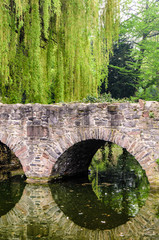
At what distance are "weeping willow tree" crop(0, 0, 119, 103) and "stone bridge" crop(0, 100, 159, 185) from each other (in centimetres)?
73

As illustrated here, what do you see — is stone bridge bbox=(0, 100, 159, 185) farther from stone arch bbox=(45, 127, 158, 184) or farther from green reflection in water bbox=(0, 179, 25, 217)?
green reflection in water bbox=(0, 179, 25, 217)

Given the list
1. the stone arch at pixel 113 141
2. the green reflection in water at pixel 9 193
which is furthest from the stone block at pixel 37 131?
the green reflection in water at pixel 9 193

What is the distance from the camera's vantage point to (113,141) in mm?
6777

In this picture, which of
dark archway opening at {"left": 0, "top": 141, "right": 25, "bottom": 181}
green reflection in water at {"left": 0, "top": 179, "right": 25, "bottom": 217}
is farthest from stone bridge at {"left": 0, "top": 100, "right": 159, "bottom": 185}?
dark archway opening at {"left": 0, "top": 141, "right": 25, "bottom": 181}

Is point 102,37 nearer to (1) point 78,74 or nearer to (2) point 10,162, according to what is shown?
(1) point 78,74

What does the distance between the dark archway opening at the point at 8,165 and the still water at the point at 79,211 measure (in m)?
1.32

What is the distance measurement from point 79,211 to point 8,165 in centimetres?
486

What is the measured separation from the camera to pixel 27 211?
18.1 ft

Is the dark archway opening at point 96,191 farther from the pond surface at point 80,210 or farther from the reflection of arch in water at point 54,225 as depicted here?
the reflection of arch in water at point 54,225

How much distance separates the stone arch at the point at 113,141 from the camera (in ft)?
21.5

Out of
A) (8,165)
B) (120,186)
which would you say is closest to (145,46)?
(8,165)

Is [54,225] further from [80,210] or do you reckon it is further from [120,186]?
[120,186]

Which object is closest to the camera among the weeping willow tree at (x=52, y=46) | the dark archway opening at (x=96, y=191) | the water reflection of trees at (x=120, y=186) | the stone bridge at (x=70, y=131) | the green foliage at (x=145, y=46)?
the dark archway opening at (x=96, y=191)

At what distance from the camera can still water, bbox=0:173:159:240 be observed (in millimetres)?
4461
